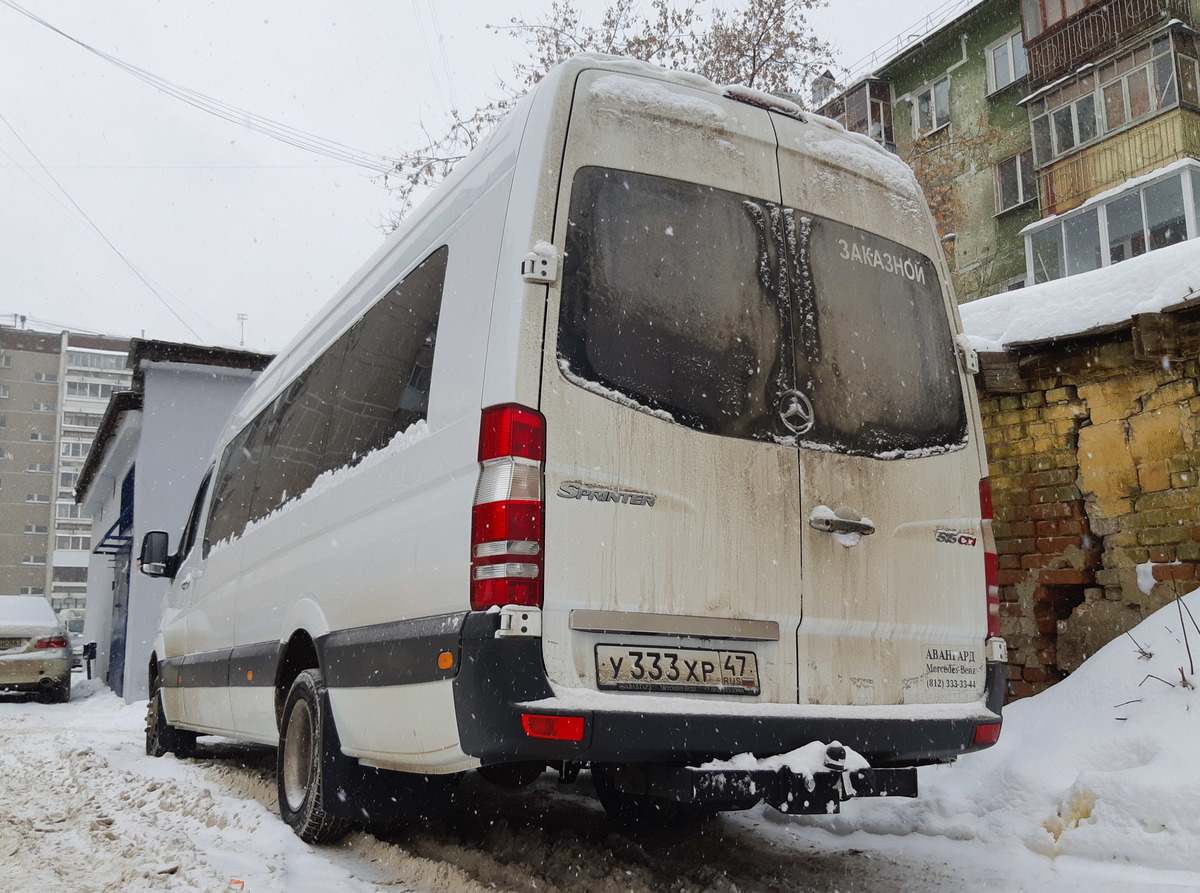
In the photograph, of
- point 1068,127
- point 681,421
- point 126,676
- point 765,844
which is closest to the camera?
point 681,421

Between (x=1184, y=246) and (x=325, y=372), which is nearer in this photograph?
(x=325, y=372)

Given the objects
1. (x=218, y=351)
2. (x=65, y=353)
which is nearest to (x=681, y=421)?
(x=218, y=351)

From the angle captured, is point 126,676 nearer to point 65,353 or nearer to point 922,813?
point 922,813

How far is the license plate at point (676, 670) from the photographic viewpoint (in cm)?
291

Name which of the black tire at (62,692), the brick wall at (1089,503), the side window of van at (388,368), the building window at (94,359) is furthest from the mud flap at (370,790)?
A: the building window at (94,359)

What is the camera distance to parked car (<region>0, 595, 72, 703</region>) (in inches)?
555

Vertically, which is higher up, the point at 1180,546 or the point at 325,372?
the point at 325,372

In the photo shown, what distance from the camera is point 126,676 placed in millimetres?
14844

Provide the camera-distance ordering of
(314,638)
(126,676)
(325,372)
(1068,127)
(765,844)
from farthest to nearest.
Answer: (1068,127) < (126,676) < (325,372) < (765,844) < (314,638)

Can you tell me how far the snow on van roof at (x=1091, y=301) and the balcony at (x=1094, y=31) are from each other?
17.2 metres

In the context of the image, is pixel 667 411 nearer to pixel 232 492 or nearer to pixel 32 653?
pixel 232 492

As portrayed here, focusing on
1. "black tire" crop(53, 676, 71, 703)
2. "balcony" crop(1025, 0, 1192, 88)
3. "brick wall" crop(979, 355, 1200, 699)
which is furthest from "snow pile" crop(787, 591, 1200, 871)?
"balcony" crop(1025, 0, 1192, 88)

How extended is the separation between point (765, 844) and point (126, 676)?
12.9 metres

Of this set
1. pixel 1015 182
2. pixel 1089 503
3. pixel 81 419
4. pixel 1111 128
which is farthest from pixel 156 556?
pixel 81 419
